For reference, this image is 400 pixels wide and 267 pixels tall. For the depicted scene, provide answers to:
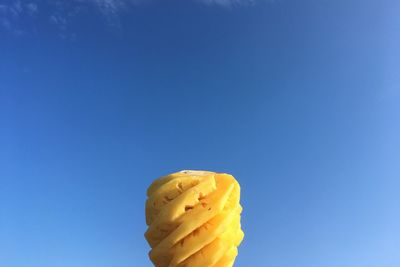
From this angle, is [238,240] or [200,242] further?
[238,240]

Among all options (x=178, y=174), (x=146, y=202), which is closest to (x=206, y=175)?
(x=178, y=174)

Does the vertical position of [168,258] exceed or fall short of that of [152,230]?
it falls short

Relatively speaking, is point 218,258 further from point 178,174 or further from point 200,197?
point 178,174

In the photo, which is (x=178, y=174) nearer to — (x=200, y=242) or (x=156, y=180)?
(x=156, y=180)

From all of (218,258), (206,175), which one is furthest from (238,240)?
(206,175)

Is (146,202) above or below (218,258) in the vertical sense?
above

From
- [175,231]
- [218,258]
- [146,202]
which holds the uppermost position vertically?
[146,202]
